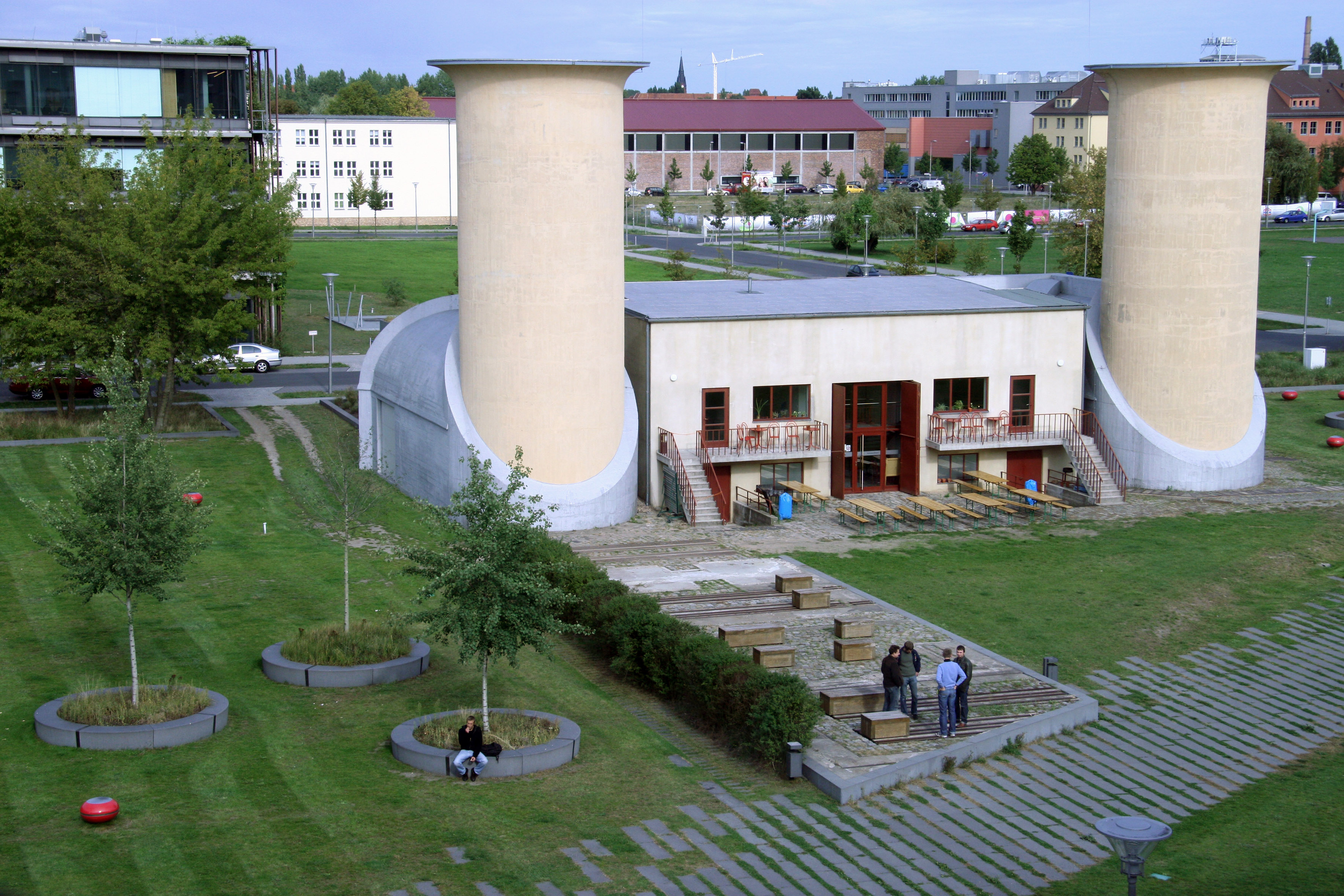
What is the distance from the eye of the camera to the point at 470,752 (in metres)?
19.1

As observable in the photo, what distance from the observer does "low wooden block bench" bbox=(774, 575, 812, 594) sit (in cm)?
2803

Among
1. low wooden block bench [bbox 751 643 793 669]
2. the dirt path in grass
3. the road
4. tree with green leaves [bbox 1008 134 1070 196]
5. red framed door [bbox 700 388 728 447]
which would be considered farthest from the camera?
tree with green leaves [bbox 1008 134 1070 196]

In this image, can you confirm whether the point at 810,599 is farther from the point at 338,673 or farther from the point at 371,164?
the point at 371,164

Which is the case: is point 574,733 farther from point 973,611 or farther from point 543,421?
point 543,421

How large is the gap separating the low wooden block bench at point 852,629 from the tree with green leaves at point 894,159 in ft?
449

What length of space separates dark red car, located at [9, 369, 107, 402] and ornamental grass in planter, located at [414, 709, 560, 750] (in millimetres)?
24452

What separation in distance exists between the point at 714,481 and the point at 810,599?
838 cm

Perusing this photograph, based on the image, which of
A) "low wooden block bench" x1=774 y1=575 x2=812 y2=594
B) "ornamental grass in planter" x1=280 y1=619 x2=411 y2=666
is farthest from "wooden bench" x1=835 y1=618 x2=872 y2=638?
"ornamental grass in planter" x1=280 y1=619 x2=411 y2=666

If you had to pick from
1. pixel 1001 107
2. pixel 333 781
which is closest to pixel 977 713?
pixel 333 781

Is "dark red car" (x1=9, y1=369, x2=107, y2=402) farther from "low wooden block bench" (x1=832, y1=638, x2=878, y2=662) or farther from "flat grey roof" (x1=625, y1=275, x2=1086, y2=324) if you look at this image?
"low wooden block bench" (x1=832, y1=638, x2=878, y2=662)

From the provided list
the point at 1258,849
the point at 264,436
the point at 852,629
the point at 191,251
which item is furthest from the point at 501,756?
the point at 191,251

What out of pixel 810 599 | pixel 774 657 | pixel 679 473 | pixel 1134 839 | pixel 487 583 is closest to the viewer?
pixel 1134 839

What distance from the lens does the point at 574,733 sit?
20.2 m

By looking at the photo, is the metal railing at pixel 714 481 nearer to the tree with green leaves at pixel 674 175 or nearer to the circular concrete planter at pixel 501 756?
the circular concrete planter at pixel 501 756
